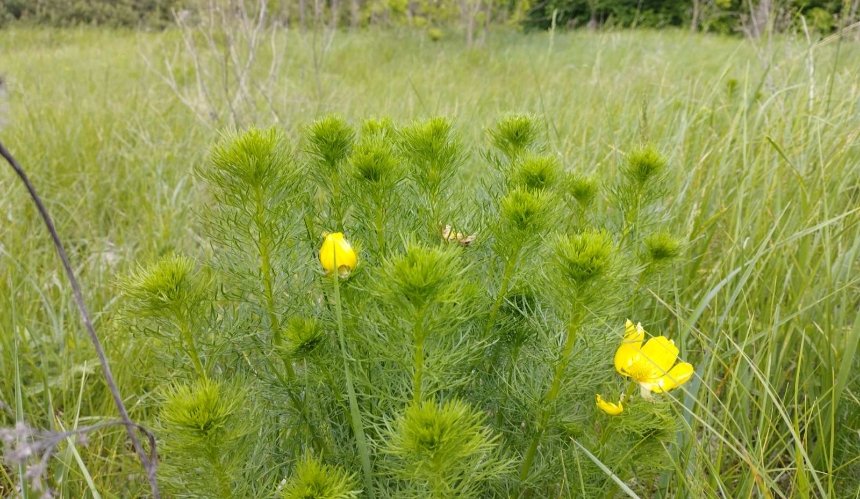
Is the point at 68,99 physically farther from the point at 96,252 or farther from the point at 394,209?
the point at 394,209

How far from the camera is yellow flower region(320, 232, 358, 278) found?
86 centimetres

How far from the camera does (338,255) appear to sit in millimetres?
871

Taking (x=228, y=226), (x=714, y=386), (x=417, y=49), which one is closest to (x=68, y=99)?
(x=228, y=226)

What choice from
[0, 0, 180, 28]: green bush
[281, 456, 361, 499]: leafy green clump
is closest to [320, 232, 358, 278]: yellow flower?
[281, 456, 361, 499]: leafy green clump

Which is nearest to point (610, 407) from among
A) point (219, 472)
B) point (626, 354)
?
point (626, 354)

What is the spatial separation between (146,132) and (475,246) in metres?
2.80

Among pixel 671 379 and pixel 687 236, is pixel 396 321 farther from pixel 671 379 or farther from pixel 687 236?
pixel 687 236

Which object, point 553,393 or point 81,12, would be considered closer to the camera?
point 553,393

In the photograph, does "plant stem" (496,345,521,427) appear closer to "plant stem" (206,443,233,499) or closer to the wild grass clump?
the wild grass clump

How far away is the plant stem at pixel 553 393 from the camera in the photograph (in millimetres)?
850

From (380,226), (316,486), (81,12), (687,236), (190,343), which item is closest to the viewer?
(316,486)

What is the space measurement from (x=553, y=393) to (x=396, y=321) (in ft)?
0.89

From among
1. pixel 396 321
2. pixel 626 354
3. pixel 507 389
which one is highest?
pixel 396 321

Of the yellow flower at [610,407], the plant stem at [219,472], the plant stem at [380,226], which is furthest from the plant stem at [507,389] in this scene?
the plant stem at [219,472]
